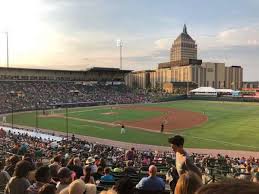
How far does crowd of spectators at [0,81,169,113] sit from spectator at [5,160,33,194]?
80811 millimetres

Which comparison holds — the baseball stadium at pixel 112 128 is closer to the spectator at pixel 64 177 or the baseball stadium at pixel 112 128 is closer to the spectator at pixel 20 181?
the spectator at pixel 64 177

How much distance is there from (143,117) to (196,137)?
24.2 metres

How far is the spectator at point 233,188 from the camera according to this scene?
70.2 inches

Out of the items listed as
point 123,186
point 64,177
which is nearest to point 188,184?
point 123,186

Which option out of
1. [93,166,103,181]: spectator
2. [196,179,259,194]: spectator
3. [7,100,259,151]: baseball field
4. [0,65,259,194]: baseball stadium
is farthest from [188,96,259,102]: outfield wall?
[196,179,259,194]: spectator

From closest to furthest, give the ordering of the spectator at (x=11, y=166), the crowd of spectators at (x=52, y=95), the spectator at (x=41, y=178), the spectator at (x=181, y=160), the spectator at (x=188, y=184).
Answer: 1. the spectator at (x=188, y=184)
2. the spectator at (x=181, y=160)
3. the spectator at (x=41, y=178)
4. the spectator at (x=11, y=166)
5. the crowd of spectators at (x=52, y=95)

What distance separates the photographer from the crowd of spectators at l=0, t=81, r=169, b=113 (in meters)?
95.5

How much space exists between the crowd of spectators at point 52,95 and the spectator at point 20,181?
80811 mm

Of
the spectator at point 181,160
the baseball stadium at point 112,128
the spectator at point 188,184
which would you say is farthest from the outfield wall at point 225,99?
the spectator at point 188,184

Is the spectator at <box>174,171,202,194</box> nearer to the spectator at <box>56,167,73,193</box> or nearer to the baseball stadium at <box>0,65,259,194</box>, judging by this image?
the baseball stadium at <box>0,65,259,194</box>

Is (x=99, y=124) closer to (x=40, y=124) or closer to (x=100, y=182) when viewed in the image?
(x=40, y=124)

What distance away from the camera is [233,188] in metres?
1.80

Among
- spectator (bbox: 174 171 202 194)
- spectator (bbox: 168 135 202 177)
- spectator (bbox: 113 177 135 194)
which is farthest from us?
spectator (bbox: 168 135 202 177)

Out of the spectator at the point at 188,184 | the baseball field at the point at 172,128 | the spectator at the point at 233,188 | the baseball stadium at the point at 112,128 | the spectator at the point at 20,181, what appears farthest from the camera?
the baseball field at the point at 172,128
